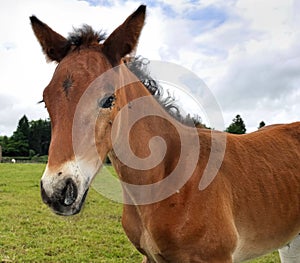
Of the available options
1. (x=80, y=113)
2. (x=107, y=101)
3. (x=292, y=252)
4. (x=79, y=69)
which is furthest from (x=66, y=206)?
(x=292, y=252)

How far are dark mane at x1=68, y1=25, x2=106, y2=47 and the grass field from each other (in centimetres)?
248

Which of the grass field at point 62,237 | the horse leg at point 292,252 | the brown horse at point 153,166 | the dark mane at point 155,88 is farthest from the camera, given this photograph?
the grass field at point 62,237

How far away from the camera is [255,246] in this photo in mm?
3727

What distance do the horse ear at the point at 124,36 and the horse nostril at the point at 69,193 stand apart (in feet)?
3.25

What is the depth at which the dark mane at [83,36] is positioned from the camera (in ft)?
9.72

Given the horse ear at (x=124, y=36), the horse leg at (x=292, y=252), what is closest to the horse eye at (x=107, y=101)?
the horse ear at (x=124, y=36)

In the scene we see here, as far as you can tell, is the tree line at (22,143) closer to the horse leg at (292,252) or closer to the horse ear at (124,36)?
the horse leg at (292,252)

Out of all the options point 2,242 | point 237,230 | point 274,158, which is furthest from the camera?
point 2,242

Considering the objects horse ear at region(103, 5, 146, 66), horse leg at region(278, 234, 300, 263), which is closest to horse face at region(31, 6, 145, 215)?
horse ear at region(103, 5, 146, 66)

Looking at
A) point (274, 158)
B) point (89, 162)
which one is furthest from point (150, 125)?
point (274, 158)

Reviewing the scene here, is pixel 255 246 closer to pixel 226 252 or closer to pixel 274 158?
pixel 226 252

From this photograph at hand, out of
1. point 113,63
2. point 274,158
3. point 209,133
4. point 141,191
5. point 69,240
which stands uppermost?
point 113,63

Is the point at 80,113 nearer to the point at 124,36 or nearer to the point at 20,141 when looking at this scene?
the point at 124,36

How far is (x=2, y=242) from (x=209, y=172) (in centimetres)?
538
